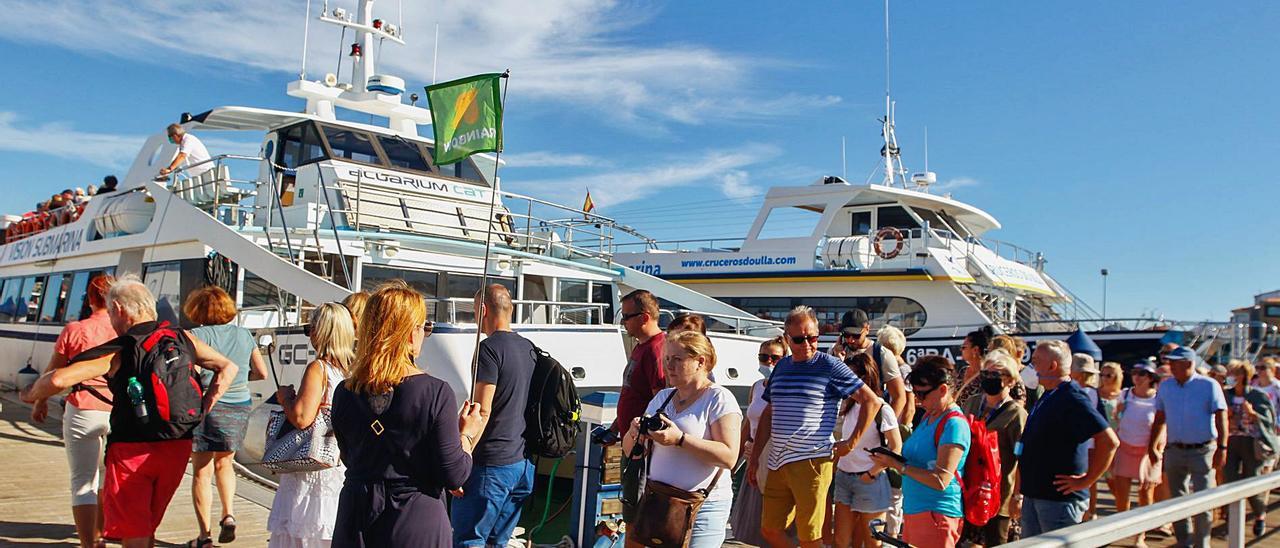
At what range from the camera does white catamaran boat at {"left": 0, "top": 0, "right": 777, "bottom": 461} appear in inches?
354

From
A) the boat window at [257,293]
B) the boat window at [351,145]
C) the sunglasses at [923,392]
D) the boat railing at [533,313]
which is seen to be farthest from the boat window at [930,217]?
the sunglasses at [923,392]

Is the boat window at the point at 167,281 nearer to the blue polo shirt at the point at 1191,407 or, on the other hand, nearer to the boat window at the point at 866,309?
the blue polo shirt at the point at 1191,407

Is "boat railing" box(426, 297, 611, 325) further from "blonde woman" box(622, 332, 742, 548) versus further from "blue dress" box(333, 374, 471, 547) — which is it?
"blue dress" box(333, 374, 471, 547)

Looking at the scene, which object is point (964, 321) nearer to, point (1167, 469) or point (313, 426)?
point (1167, 469)

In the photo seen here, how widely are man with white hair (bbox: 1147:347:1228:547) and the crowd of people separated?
1058 millimetres

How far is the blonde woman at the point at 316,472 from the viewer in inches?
142

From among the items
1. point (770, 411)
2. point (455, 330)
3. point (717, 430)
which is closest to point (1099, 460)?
point (770, 411)

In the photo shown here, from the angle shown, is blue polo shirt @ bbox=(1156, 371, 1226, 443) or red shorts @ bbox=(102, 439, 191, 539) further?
blue polo shirt @ bbox=(1156, 371, 1226, 443)

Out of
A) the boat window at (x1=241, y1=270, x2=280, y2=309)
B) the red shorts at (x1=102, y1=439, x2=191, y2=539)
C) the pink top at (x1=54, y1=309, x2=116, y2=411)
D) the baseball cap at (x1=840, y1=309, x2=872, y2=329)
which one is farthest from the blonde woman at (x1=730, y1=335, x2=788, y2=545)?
the boat window at (x1=241, y1=270, x2=280, y2=309)

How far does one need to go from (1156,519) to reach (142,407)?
162 inches

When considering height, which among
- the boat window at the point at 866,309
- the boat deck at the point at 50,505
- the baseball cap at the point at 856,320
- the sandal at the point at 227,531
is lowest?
the boat deck at the point at 50,505

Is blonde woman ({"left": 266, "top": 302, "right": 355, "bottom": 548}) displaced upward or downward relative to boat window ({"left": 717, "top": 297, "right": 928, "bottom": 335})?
downward

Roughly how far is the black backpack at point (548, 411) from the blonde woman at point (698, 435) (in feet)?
2.45

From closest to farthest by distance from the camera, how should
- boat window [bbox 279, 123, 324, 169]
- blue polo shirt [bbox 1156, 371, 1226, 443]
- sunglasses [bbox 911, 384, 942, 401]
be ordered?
sunglasses [bbox 911, 384, 942, 401]
blue polo shirt [bbox 1156, 371, 1226, 443]
boat window [bbox 279, 123, 324, 169]
